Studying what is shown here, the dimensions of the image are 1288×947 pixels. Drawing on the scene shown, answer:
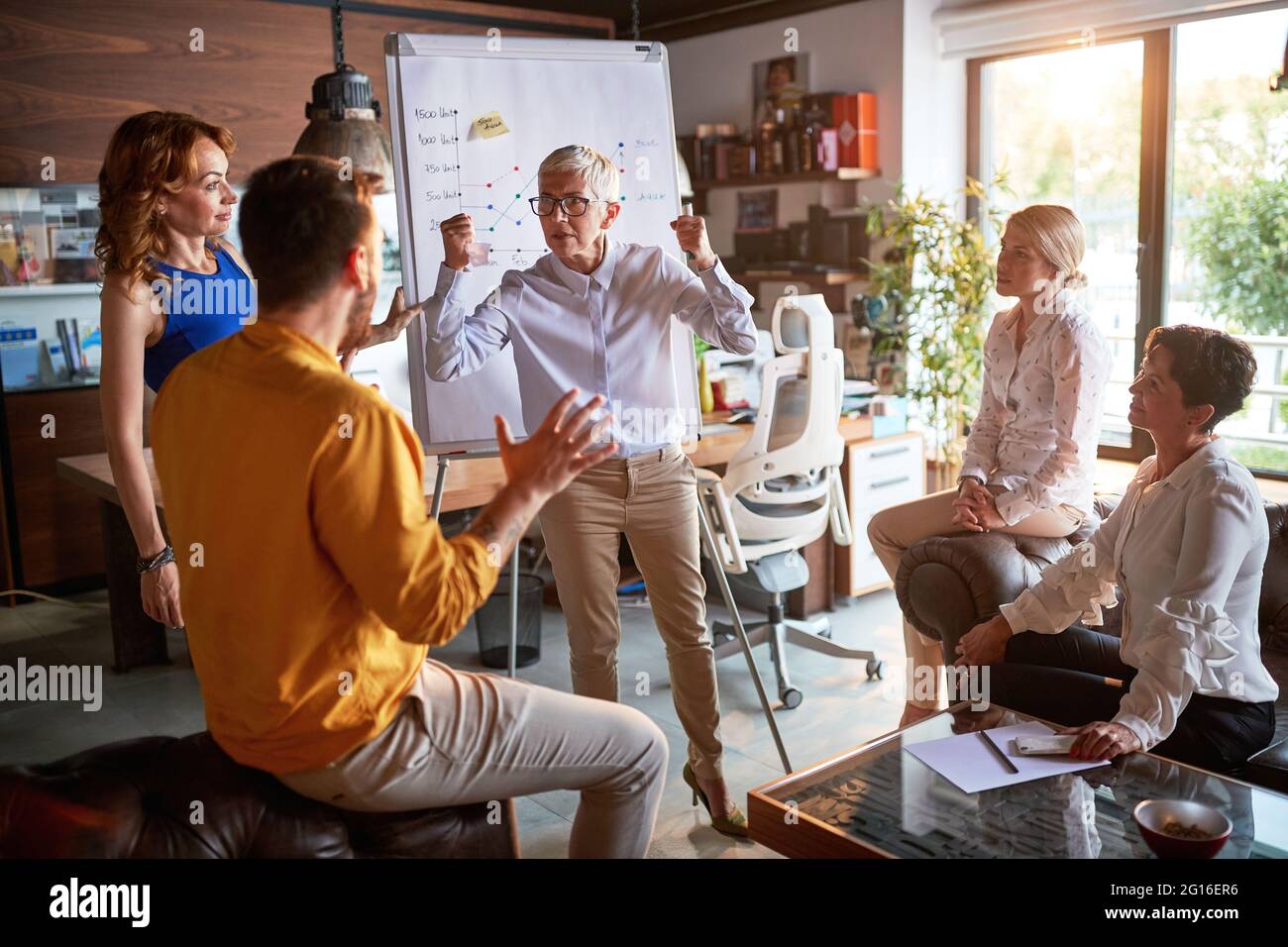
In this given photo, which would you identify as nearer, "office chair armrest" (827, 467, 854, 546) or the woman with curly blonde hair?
the woman with curly blonde hair

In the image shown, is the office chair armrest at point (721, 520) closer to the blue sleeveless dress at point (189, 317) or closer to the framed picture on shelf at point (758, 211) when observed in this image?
the blue sleeveless dress at point (189, 317)

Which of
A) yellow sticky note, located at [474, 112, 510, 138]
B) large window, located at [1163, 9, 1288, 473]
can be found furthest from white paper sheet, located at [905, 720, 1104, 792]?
large window, located at [1163, 9, 1288, 473]

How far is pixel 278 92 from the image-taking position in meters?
5.07

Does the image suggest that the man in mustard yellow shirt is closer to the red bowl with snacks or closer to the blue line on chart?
the red bowl with snacks

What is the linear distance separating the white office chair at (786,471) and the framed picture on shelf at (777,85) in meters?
2.53

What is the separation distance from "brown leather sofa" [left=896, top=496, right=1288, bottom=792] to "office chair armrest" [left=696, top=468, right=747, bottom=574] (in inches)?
20.6

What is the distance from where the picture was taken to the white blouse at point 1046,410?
9.24ft

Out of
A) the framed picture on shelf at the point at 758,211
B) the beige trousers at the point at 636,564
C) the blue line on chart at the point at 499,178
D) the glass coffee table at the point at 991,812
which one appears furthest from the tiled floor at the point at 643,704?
the framed picture on shelf at the point at 758,211

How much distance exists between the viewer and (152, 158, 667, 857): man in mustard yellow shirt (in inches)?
54.0

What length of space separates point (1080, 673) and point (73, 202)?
4.13 metres

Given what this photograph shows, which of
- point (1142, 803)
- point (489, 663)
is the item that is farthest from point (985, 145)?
point (1142, 803)

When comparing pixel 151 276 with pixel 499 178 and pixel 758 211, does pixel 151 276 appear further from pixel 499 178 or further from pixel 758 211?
pixel 758 211

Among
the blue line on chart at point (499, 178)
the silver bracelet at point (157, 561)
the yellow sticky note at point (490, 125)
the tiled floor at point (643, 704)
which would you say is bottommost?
the tiled floor at point (643, 704)
